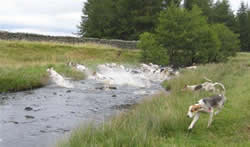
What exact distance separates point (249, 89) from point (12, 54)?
26.0 metres

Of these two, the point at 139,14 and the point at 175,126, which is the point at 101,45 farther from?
the point at 175,126

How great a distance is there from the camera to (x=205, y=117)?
A: 873 cm

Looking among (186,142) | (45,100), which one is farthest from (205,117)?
(45,100)

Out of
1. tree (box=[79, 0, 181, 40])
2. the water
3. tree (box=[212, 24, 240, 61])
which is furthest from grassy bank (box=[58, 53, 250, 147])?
tree (box=[79, 0, 181, 40])

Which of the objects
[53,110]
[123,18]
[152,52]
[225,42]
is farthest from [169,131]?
[123,18]

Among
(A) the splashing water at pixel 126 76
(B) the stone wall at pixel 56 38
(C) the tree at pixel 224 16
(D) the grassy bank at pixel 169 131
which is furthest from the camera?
(C) the tree at pixel 224 16

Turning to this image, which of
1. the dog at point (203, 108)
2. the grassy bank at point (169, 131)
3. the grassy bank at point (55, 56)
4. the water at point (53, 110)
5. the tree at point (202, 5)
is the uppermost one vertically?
the tree at point (202, 5)

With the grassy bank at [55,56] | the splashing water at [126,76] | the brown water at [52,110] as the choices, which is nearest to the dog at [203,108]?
the brown water at [52,110]

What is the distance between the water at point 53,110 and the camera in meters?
7.98

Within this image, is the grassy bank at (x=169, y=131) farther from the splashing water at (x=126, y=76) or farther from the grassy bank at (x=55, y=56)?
the grassy bank at (x=55, y=56)

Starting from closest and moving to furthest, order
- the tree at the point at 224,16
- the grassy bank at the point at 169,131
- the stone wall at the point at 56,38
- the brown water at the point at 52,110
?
the grassy bank at the point at 169,131 → the brown water at the point at 52,110 → the stone wall at the point at 56,38 → the tree at the point at 224,16

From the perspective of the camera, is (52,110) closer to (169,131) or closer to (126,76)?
(169,131)

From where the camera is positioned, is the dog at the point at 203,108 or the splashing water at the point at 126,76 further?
the splashing water at the point at 126,76

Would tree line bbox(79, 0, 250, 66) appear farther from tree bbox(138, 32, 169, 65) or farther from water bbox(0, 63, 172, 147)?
water bbox(0, 63, 172, 147)
